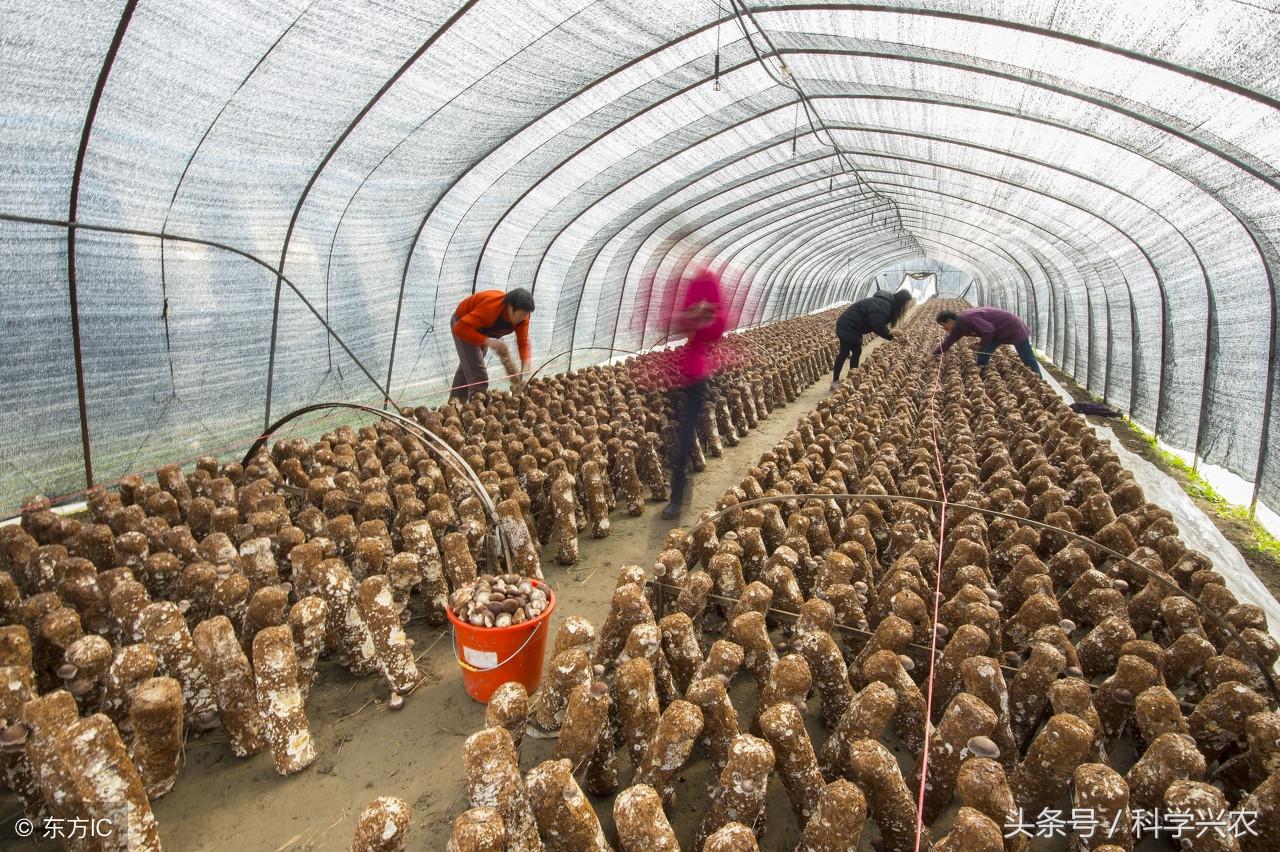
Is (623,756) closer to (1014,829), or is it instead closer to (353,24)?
(1014,829)

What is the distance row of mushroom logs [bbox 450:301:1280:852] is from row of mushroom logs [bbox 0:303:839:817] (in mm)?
1050

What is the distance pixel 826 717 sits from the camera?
272 centimetres

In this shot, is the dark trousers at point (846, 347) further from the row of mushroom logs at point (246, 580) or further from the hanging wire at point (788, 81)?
the row of mushroom logs at point (246, 580)

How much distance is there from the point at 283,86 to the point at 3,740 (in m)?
4.71

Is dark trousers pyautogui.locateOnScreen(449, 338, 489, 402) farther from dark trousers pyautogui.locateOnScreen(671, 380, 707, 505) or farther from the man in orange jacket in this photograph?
dark trousers pyautogui.locateOnScreen(671, 380, 707, 505)

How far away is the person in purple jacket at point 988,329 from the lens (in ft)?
34.2

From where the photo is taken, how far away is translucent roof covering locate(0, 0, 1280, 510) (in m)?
4.41

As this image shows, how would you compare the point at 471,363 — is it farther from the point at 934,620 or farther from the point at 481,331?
the point at 934,620

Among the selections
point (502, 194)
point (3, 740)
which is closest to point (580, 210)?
point (502, 194)

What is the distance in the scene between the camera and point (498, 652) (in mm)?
2895

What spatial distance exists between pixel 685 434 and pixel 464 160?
435 centimetres

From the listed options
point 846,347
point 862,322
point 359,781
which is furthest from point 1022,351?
point 359,781

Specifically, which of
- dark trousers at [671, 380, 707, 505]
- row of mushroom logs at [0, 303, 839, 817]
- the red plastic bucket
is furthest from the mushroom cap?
dark trousers at [671, 380, 707, 505]

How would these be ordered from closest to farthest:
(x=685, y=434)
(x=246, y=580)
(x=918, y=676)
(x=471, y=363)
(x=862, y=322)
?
1. (x=918, y=676)
2. (x=246, y=580)
3. (x=685, y=434)
4. (x=471, y=363)
5. (x=862, y=322)
